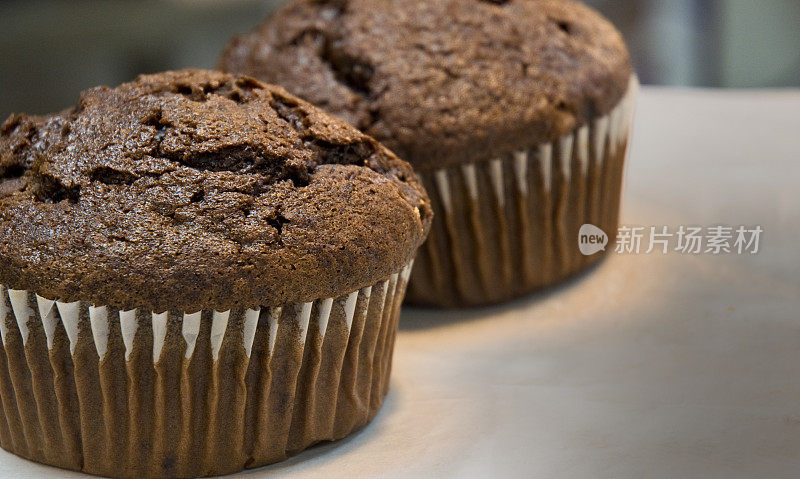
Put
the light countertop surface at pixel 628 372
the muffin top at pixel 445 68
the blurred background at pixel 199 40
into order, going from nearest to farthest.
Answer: the light countertop surface at pixel 628 372 → the muffin top at pixel 445 68 → the blurred background at pixel 199 40

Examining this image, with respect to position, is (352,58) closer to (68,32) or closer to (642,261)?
(642,261)

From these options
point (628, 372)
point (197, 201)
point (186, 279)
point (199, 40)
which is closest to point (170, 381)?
point (186, 279)

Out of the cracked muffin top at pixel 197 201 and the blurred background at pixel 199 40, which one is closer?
the cracked muffin top at pixel 197 201

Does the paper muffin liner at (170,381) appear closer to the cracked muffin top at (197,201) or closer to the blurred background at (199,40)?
the cracked muffin top at (197,201)


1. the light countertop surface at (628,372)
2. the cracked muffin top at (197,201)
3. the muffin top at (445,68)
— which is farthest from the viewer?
the muffin top at (445,68)

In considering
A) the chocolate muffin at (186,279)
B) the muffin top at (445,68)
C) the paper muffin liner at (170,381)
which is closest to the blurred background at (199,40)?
the muffin top at (445,68)

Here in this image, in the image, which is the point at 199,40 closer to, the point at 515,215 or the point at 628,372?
the point at 515,215

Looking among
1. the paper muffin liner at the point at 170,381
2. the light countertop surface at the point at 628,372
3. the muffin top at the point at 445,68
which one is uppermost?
the muffin top at the point at 445,68
